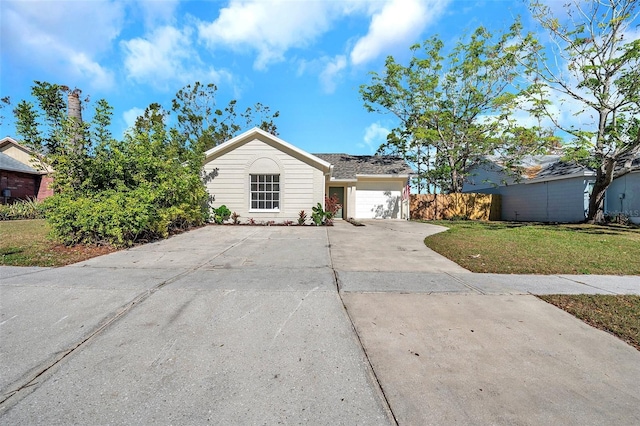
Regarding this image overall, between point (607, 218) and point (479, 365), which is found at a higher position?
point (607, 218)

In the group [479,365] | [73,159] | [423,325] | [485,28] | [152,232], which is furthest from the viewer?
[485,28]

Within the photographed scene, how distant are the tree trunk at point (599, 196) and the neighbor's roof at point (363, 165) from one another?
9.31m

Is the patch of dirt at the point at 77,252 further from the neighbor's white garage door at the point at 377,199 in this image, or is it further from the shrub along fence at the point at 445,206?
the shrub along fence at the point at 445,206

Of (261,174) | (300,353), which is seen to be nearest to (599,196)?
(261,174)

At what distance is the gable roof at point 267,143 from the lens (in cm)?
1390

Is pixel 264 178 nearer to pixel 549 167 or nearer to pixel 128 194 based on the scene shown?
pixel 128 194

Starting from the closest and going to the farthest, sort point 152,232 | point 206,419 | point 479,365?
point 206,419 < point 479,365 < point 152,232

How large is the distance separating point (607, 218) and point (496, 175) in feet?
27.3

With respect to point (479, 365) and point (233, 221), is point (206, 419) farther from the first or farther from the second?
point (233, 221)

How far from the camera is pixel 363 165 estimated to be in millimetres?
20250

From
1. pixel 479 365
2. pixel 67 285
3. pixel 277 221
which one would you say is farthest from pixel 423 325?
pixel 277 221

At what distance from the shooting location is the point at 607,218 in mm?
15445

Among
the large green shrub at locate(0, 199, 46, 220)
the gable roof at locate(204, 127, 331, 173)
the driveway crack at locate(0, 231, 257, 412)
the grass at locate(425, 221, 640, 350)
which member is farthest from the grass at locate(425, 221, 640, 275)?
the large green shrub at locate(0, 199, 46, 220)

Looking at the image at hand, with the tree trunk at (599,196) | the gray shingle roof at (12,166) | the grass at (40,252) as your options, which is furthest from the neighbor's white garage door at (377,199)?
the gray shingle roof at (12,166)
